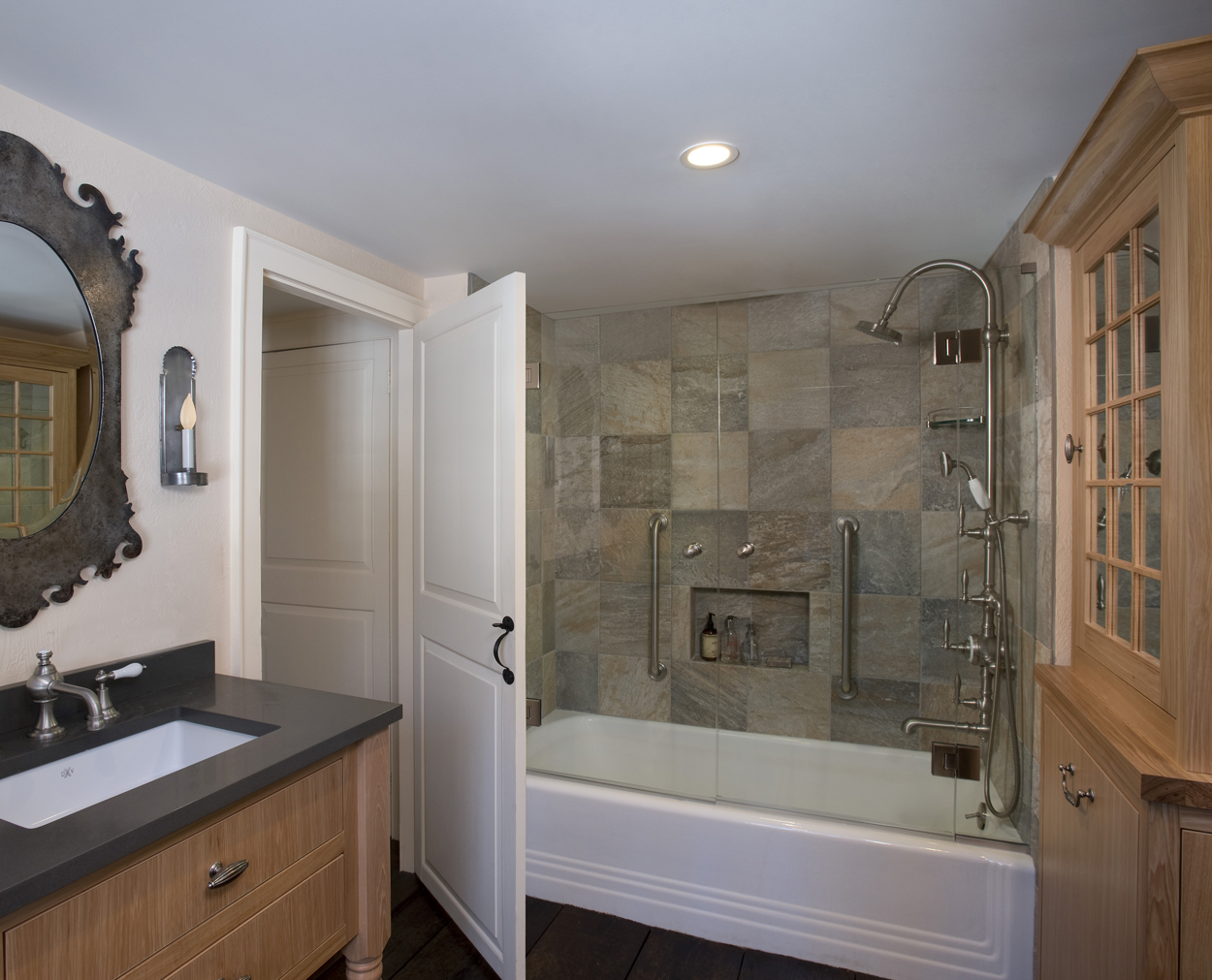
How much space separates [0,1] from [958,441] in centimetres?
242

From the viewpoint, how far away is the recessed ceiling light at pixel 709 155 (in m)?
1.65

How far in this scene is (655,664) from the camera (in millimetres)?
2713

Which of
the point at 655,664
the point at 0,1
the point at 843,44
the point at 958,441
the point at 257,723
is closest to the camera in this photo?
the point at 0,1

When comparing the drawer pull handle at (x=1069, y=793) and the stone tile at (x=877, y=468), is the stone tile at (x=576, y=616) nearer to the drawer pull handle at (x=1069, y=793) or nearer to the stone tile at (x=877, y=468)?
the stone tile at (x=877, y=468)

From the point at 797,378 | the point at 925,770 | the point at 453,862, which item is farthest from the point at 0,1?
the point at 925,770

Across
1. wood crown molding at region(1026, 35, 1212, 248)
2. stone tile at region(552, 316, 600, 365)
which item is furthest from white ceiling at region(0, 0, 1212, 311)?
stone tile at region(552, 316, 600, 365)

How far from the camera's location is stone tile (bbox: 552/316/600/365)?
273 cm

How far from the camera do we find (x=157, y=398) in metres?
1.71

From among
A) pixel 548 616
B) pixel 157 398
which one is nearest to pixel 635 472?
pixel 548 616

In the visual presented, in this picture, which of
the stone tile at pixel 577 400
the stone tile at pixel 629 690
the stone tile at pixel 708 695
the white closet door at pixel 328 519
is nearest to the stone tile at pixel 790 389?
the stone tile at pixel 577 400

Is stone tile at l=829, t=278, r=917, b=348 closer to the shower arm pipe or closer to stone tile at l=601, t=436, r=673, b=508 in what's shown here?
the shower arm pipe

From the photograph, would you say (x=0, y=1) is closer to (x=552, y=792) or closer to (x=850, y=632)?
(x=552, y=792)

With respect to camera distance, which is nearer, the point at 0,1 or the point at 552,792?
the point at 0,1

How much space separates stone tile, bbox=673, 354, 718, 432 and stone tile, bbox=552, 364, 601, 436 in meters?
0.30
